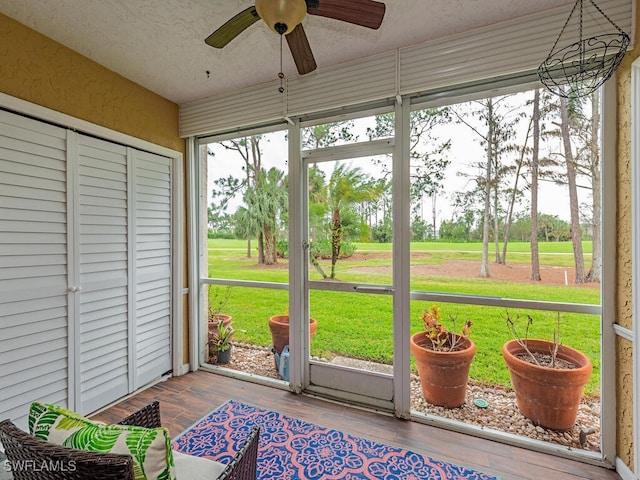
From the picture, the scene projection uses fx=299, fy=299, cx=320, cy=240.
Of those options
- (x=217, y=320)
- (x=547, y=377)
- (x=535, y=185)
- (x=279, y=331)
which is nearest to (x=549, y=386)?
(x=547, y=377)

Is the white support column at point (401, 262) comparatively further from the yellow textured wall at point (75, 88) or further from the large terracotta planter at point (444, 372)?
the yellow textured wall at point (75, 88)

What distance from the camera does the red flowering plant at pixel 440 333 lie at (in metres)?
2.17

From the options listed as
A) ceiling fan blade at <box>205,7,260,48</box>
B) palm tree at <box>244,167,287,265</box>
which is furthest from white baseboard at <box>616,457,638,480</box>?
ceiling fan blade at <box>205,7,260,48</box>

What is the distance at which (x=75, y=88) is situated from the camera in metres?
2.12

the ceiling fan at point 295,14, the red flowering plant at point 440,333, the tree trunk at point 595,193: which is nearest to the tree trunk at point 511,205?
the tree trunk at point 595,193

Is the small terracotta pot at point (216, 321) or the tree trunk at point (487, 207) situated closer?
the tree trunk at point (487, 207)

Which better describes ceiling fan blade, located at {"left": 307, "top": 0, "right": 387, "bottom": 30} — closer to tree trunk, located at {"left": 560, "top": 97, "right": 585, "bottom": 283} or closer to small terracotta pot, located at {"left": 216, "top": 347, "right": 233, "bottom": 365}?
tree trunk, located at {"left": 560, "top": 97, "right": 585, "bottom": 283}

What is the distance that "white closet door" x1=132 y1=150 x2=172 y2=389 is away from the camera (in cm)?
258

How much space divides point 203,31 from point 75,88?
1033 mm

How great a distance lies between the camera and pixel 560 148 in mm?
1918

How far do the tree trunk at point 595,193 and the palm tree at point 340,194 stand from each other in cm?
145

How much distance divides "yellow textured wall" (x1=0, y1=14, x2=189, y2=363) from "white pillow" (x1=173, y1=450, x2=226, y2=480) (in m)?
2.28

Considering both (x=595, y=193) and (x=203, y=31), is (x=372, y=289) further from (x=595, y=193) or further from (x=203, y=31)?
(x=203, y=31)

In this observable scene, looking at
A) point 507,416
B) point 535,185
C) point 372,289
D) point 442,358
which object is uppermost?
point 535,185
